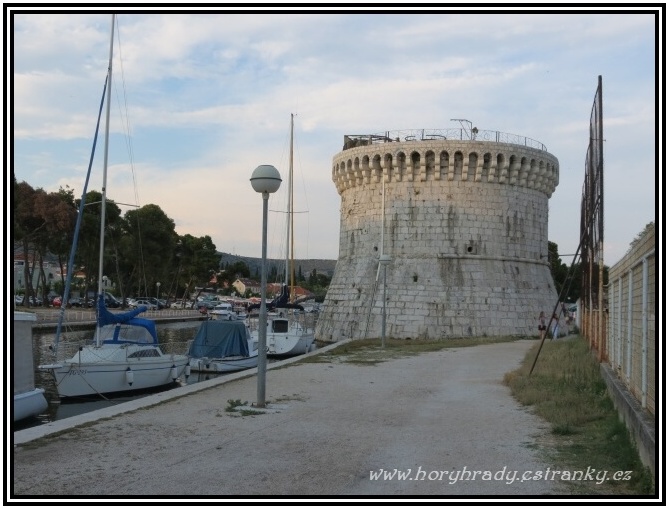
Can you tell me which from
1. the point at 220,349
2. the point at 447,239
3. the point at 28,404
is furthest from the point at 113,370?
the point at 447,239

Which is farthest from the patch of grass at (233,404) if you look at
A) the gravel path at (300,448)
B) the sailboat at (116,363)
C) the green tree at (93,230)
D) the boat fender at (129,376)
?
the green tree at (93,230)

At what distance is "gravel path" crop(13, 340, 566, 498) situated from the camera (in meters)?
6.02

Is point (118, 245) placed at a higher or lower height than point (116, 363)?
higher

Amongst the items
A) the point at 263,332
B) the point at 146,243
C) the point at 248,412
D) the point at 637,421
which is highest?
the point at 146,243

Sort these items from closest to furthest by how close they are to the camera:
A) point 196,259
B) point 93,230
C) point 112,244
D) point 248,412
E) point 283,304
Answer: point 248,412, point 283,304, point 93,230, point 112,244, point 196,259

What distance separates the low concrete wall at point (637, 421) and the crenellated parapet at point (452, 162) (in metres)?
21.7

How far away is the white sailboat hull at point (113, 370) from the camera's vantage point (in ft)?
56.4

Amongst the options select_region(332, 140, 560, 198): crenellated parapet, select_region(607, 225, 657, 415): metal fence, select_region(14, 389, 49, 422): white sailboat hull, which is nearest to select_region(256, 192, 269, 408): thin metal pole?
select_region(607, 225, 657, 415): metal fence

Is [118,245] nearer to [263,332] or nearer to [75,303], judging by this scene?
[75,303]

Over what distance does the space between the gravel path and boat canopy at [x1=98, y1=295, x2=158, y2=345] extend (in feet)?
27.8

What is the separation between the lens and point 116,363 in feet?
59.5

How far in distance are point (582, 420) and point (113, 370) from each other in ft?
41.3

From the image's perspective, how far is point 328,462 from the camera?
22.7 ft

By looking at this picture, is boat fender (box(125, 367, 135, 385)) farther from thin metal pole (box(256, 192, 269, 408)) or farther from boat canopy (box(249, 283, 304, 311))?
boat canopy (box(249, 283, 304, 311))
